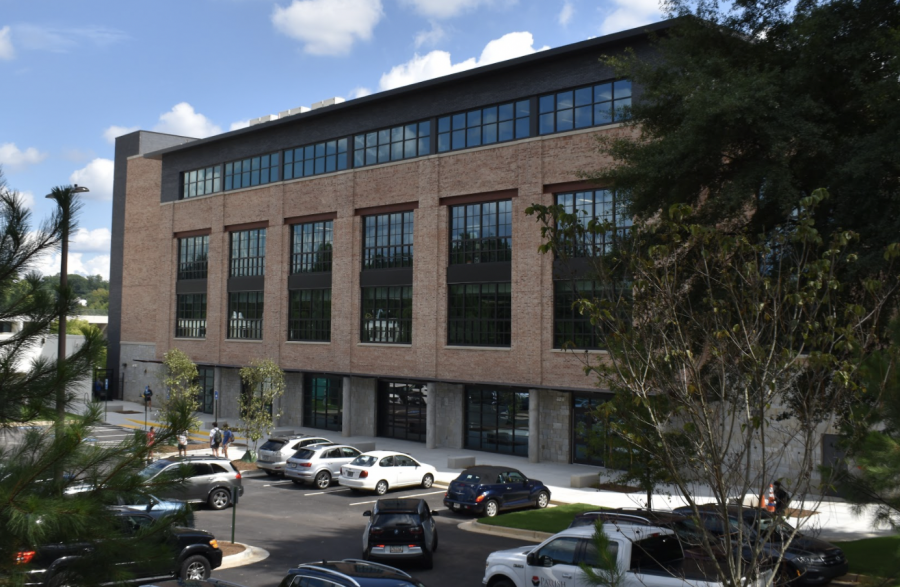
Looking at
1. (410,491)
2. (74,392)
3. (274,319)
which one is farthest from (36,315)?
(274,319)

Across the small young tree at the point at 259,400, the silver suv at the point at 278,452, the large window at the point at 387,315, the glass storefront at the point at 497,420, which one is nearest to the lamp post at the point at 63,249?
the silver suv at the point at 278,452

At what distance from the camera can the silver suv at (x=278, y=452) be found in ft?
101

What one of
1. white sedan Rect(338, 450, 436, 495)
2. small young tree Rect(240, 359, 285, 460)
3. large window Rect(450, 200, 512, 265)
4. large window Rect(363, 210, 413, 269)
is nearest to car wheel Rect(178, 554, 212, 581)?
white sedan Rect(338, 450, 436, 495)

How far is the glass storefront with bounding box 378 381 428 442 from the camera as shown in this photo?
40.9 metres

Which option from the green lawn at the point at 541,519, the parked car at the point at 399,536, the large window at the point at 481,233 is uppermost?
the large window at the point at 481,233

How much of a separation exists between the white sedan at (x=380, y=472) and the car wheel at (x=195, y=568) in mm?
11018

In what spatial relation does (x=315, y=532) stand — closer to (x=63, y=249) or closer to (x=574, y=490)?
(x=574, y=490)

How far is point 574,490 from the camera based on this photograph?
94.1 feet

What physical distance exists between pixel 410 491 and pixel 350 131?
21823mm

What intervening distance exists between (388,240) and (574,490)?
17.6 meters

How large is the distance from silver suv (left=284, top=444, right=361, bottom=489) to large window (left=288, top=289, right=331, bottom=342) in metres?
15.1

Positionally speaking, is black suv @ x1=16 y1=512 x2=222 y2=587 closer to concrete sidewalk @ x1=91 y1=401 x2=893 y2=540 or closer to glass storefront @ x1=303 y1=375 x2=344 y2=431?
concrete sidewalk @ x1=91 y1=401 x2=893 y2=540

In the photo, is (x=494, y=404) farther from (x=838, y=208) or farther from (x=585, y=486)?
(x=838, y=208)

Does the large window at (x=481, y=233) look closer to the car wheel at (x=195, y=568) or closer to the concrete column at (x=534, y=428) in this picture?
the concrete column at (x=534, y=428)
